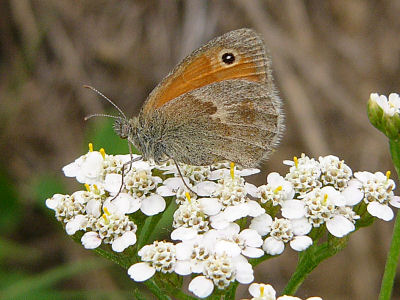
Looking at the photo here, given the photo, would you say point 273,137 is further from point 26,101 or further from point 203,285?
point 26,101

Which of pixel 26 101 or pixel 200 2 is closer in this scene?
pixel 200 2

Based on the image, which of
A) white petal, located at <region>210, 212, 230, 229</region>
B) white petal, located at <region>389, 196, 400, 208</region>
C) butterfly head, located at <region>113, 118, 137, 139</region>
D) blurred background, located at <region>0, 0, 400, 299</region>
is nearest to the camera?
white petal, located at <region>210, 212, 230, 229</region>

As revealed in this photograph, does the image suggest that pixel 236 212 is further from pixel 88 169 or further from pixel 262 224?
pixel 88 169

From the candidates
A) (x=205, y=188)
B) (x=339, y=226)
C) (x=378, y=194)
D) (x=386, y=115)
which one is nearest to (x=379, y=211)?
(x=378, y=194)

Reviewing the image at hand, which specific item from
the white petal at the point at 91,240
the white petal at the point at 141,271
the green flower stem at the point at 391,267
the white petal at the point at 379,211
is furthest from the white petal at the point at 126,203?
the green flower stem at the point at 391,267

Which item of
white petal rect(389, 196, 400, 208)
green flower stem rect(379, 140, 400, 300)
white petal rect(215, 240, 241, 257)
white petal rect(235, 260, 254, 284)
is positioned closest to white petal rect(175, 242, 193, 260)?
white petal rect(215, 240, 241, 257)

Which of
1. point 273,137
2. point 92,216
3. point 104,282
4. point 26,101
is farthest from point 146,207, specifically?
point 26,101

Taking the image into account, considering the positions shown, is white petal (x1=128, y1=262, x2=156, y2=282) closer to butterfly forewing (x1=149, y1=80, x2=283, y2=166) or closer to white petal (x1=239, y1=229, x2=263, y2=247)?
white petal (x1=239, y1=229, x2=263, y2=247)

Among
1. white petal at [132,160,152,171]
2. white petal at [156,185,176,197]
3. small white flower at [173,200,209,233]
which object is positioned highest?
white petal at [132,160,152,171]
